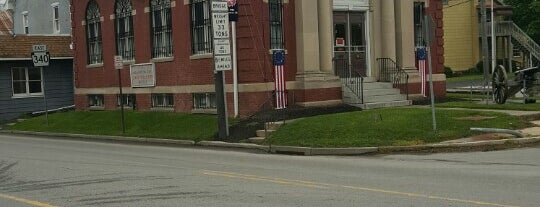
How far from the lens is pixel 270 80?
71.7 ft

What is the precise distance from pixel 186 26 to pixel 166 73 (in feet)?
7.94

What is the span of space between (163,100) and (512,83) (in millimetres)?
13286

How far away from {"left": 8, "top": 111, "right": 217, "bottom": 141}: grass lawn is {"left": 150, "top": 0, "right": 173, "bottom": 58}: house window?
8.42 ft

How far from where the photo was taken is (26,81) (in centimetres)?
3397

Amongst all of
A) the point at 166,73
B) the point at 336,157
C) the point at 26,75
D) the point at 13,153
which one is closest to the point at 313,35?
the point at 166,73

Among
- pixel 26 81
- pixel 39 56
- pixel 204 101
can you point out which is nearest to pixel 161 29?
pixel 204 101

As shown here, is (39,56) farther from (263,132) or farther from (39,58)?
(263,132)

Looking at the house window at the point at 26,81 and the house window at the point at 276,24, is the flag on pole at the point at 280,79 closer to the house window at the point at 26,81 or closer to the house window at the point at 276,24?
the house window at the point at 276,24

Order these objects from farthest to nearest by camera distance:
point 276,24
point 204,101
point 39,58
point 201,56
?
point 39,58, point 204,101, point 201,56, point 276,24

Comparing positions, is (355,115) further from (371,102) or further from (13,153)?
(13,153)

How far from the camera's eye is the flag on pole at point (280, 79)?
21.8 metres

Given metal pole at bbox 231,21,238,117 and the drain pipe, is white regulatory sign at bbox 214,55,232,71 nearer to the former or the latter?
metal pole at bbox 231,21,238,117

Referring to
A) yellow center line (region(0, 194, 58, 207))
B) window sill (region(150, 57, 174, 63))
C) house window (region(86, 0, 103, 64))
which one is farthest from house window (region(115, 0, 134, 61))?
yellow center line (region(0, 194, 58, 207))

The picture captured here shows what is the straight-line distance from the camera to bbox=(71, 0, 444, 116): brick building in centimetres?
2183
